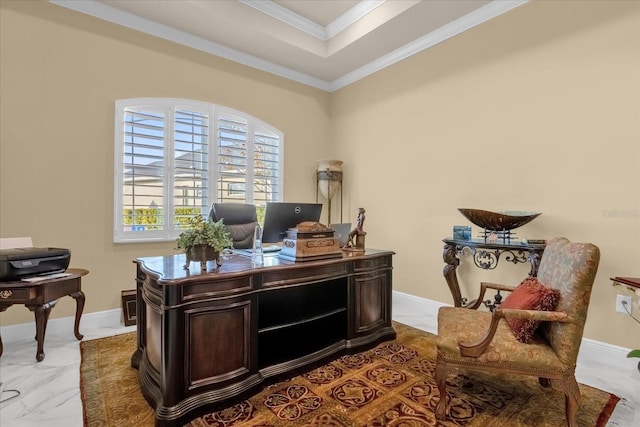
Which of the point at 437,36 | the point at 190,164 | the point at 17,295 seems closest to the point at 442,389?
the point at 17,295

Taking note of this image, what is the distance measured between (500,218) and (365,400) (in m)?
1.81

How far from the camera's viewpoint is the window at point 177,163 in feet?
10.9

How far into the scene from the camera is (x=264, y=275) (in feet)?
6.85

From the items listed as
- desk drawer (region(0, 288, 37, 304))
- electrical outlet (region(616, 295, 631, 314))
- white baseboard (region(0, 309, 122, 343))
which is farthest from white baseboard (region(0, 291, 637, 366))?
desk drawer (region(0, 288, 37, 304))

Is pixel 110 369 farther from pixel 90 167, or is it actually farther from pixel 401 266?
pixel 401 266

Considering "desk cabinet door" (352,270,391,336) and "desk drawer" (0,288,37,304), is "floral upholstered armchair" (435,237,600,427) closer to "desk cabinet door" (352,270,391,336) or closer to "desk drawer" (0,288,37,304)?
"desk cabinet door" (352,270,391,336)

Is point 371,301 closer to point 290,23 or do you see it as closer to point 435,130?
point 435,130

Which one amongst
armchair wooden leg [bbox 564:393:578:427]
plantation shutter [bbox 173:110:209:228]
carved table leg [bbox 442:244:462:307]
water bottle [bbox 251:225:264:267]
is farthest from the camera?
plantation shutter [bbox 173:110:209:228]

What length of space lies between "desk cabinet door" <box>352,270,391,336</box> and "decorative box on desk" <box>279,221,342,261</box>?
1.21 ft

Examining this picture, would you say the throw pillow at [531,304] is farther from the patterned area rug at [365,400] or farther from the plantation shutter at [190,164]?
the plantation shutter at [190,164]

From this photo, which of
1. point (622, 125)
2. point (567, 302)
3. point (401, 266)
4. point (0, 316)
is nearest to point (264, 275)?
point (567, 302)

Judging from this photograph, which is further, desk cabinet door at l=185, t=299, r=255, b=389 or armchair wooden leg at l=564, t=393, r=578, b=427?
desk cabinet door at l=185, t=299, r=255, b=389

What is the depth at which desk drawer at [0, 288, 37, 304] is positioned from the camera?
7.68ft

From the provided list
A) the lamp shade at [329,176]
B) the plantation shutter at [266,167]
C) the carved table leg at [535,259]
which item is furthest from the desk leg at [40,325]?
the carved table leg at [535,259]
